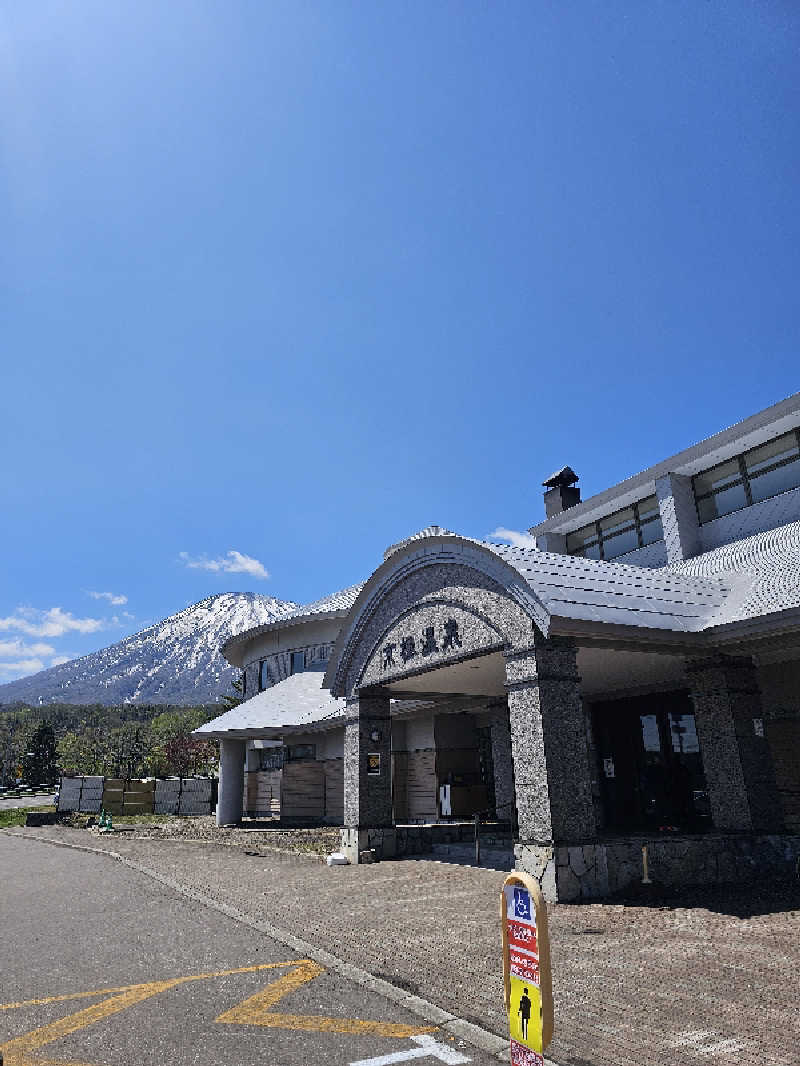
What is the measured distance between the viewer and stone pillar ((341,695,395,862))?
16.8 meters

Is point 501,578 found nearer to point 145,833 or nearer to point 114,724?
point 145,833

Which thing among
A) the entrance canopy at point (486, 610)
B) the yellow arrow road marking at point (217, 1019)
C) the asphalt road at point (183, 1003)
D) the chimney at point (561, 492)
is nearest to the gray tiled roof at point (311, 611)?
the chimney at point (561, 492)

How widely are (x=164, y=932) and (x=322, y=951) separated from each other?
8.82ft

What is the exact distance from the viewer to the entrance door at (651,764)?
53.3 feet

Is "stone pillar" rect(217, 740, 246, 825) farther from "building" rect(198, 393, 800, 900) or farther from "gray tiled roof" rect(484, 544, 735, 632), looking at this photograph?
"gray tiled roof" rect(484, 544, 735, 632)

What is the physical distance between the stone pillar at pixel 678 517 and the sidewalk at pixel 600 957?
9997 millimetres

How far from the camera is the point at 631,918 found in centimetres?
930

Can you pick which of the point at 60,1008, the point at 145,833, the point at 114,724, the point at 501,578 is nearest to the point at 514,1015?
the point at 60,1008

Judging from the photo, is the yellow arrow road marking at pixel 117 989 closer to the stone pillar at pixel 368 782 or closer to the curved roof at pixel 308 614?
the stone pillar at pixel 368 782

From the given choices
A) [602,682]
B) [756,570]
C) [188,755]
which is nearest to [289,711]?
[602,682]

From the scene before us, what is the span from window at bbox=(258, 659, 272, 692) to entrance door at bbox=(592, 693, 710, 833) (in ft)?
58.5

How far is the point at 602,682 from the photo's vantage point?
17344 millimetres

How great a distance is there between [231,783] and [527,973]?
2759 centimetres

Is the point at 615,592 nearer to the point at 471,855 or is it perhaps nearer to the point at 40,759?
the point at 471,855
